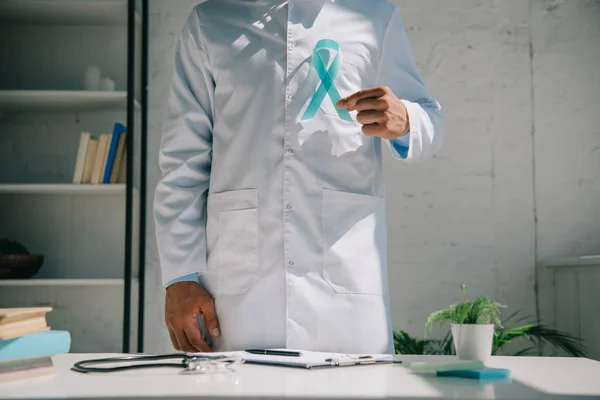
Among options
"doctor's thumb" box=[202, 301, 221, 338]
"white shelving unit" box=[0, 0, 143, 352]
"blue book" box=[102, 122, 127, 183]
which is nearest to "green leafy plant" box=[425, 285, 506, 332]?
"doctor's thumb" box=[202, 301, 221, 338]

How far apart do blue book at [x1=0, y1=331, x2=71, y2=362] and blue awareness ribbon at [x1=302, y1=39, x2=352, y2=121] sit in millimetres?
729

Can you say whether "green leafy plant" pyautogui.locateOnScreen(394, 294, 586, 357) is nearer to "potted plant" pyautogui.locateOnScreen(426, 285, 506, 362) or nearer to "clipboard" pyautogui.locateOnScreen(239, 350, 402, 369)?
"potted plant" pyautogui.locateOnScreen(426, 285, 506, 362)

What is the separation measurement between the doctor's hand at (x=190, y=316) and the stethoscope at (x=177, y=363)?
0.86 ft

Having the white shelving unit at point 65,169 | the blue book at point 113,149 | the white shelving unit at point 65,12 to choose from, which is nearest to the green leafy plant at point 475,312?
the blue book at point 113,149

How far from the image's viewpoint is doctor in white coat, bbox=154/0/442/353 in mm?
1499

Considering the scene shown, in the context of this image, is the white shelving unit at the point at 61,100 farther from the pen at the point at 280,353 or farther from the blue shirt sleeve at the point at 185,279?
the pen at the point at 280,353

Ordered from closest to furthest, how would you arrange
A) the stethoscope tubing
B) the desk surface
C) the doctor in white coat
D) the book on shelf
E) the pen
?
the desk surface < the book on shelf < the stethoscope tubing < the pen < the doctor in white coat

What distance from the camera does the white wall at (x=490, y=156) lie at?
11.7ft

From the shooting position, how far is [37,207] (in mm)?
3711

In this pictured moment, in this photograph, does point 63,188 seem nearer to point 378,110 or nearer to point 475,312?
point 378,110

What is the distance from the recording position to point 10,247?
3.45m

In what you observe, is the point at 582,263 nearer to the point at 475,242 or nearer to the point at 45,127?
the point at 475,242

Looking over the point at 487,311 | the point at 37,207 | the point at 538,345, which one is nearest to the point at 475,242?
the point at 538,345

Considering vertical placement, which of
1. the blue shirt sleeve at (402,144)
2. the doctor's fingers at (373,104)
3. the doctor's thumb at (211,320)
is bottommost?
the doctor's thumb at (211,320)
